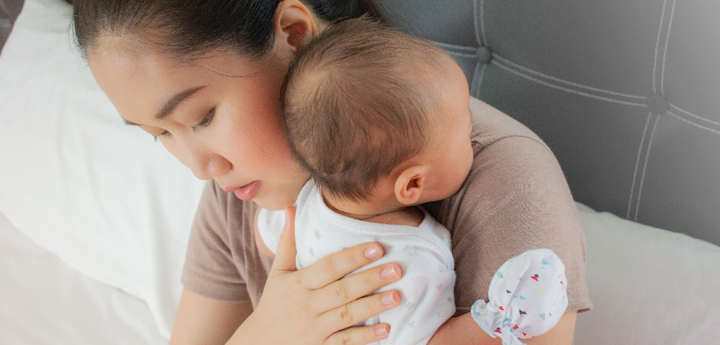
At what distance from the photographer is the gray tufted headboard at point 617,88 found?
90cm

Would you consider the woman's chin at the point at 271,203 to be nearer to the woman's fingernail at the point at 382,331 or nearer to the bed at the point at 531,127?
the woman's fingernail at the point at 382,331

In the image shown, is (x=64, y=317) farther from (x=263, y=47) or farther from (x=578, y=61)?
(x=578, y=61)

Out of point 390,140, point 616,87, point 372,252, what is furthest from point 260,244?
point 616,87

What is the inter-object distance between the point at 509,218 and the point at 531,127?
1.92ft

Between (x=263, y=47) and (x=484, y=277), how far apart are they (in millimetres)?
449

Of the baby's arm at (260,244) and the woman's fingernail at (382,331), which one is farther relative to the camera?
the baby's arm at (260,244)

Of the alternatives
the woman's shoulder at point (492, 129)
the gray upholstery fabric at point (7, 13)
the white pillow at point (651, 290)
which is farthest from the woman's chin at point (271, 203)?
the gray upholstery fabric at point (7, 13)

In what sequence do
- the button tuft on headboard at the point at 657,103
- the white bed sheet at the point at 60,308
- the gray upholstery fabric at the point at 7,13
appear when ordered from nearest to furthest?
the button tuft on headboard at the point at 657,103, the white bed sheet at the point at 60,308, the gray upholstery fabric at the point at 7,13

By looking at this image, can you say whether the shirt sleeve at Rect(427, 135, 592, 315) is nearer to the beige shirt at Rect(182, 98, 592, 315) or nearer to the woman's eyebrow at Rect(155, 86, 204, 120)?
the beige shirt at Rect(182, 98, 592, 315)

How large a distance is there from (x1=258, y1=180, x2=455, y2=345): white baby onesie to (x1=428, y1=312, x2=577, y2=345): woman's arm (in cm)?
1

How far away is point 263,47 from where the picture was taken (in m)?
0.74

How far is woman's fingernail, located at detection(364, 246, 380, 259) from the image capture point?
2.36ft

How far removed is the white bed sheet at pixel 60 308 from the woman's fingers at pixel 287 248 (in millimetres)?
748

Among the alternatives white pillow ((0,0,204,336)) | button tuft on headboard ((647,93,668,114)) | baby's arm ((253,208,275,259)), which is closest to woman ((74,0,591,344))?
baby's arm ((253,208,275,259))
